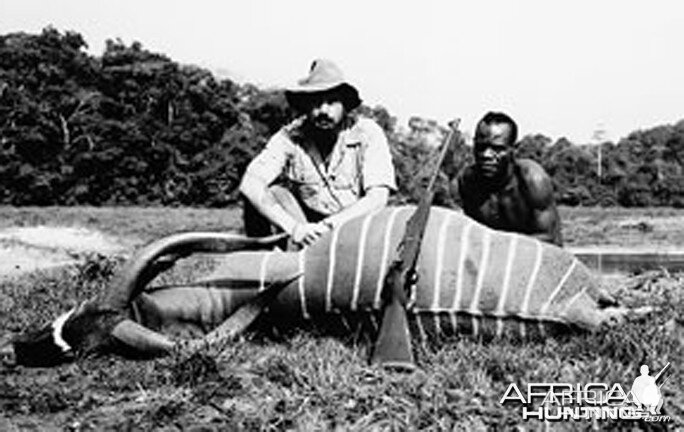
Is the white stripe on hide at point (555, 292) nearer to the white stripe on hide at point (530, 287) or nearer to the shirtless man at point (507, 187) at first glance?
the white stripe on hide at point (530, 287)

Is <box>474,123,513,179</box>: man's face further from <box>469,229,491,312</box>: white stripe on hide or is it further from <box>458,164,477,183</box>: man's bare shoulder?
<box>469,229,491,312</box>: white stripe on hide

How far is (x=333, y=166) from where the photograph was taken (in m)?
4.93

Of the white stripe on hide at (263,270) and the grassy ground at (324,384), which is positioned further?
the white stripe on hide at (263,270)

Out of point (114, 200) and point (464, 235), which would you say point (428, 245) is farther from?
point (114, 200)

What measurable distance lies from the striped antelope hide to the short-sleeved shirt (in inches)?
40.4

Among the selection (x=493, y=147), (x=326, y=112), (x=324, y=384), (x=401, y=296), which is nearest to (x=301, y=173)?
(x=326, y=112)

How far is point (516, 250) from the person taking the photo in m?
3.68

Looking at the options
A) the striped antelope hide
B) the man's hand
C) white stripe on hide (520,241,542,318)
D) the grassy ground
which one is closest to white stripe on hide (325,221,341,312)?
the striped antelope hide

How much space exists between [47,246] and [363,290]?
1069cm

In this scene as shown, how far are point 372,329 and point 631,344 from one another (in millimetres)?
1055

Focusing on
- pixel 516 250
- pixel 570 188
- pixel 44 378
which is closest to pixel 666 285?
pixel 516 250

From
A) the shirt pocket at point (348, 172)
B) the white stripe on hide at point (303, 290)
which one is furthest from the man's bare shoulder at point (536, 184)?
the white stripe on hide at point (303, 290)

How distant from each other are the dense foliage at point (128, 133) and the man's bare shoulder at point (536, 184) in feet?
86.5

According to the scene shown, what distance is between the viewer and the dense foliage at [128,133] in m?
32.7
